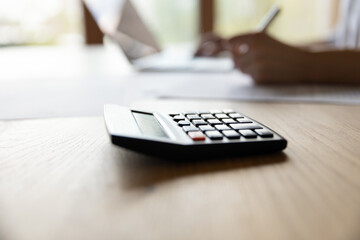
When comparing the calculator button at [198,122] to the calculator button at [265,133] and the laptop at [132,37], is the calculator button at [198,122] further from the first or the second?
the laptop at [132,37]

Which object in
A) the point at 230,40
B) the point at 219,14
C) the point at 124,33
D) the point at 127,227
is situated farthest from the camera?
the point at 219,14

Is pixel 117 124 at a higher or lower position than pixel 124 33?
lower

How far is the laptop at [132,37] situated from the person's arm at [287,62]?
0.69 feet

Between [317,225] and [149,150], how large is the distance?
0.47 ft

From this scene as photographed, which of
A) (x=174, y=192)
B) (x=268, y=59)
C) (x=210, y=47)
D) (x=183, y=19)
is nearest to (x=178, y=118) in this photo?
(x=174, y=192)

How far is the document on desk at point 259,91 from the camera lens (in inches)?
24.6

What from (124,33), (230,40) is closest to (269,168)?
(230,40)

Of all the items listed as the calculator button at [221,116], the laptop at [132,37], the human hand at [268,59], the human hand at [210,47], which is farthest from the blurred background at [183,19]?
the calculator button at [221,116]

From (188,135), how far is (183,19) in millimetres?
2415

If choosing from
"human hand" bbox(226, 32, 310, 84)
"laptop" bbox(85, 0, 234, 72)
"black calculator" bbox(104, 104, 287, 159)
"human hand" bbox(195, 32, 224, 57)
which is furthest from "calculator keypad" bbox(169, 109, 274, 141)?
"human hand" bbox(195, 32, 224, 57)

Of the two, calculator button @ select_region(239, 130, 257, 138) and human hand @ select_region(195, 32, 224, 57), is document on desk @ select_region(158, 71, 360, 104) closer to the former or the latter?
calculator button @ select_region(239, 130, 257, 138)

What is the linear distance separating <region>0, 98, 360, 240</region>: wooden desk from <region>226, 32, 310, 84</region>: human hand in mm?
428

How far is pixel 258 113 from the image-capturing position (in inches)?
20.2

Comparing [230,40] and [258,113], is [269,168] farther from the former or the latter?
[230,40]
